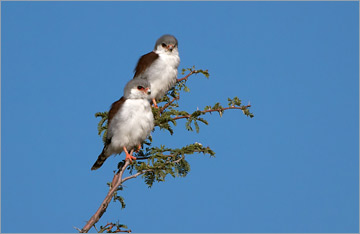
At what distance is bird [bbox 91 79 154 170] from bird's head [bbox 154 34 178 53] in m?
1.54

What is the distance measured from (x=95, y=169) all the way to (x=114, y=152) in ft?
1.51

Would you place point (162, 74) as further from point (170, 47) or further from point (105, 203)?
point (105, 203)

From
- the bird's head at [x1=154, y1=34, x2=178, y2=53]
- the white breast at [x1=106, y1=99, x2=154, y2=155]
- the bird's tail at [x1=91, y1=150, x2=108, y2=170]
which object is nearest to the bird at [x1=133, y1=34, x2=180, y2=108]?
the bird's head at [x1=154, y1=34, x2=178, y2=53]

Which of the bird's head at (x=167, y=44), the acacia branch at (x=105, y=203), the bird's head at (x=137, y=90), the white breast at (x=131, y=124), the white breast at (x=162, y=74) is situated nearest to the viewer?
the acacia branch at (x=105, y=203)

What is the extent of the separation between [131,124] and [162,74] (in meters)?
1.72

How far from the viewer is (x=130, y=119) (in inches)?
324

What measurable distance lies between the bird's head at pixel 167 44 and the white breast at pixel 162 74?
0.10 metres

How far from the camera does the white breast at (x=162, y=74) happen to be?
966 cm

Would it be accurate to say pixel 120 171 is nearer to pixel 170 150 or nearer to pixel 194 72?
pixel 170 150

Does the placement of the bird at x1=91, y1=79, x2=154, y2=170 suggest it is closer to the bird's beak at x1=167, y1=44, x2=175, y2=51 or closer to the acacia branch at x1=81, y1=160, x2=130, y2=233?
the acacia branch at x1=81, y1=160, x2=130, y2=233

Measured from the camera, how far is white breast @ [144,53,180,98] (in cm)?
966

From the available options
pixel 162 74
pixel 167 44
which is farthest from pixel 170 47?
pixel 162 74

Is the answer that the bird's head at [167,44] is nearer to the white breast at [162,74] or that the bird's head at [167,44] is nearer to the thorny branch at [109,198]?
the white breast at [162,74]

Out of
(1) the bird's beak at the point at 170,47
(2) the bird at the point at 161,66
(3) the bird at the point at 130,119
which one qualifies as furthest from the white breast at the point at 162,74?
(3) the bird at the point at 130,119
